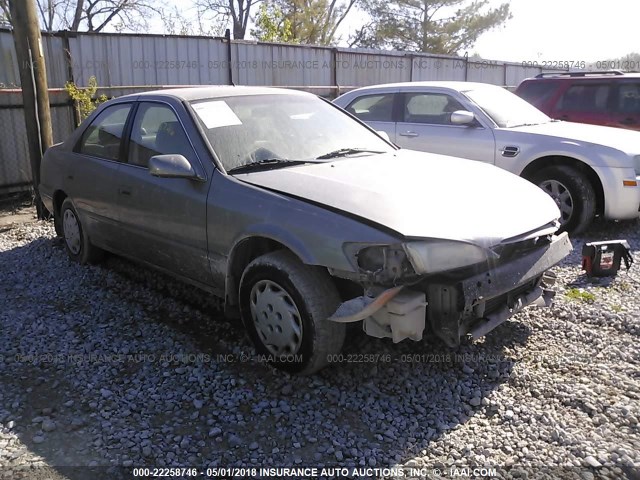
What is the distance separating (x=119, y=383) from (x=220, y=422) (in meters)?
0.80

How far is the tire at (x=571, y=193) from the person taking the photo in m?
6.18

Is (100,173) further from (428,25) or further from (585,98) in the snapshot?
(428,25)

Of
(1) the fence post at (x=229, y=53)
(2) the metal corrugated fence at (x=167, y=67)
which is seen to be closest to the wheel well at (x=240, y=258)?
(2) the metal corrugated fence at (x=167, y=67)

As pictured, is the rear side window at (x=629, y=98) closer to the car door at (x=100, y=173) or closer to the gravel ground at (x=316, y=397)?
the gravel ground at (x=316, y=397)

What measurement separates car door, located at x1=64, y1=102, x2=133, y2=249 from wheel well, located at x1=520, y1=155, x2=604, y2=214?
173 inches

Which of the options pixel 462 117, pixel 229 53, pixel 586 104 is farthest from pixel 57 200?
pixel 586 104

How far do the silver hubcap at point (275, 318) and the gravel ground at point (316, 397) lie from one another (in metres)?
0.21

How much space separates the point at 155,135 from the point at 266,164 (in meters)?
1.10

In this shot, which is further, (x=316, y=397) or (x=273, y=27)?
(x=273, y=27)

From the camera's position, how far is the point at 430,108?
24.0ft

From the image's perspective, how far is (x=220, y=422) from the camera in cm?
302

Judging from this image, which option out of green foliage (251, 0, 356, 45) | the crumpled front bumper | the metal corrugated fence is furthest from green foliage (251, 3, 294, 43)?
the crumpled front bumper

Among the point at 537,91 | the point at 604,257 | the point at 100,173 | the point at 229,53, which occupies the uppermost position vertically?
the point at 229,53

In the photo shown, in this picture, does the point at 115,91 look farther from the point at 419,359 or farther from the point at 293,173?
the point at 419,359
